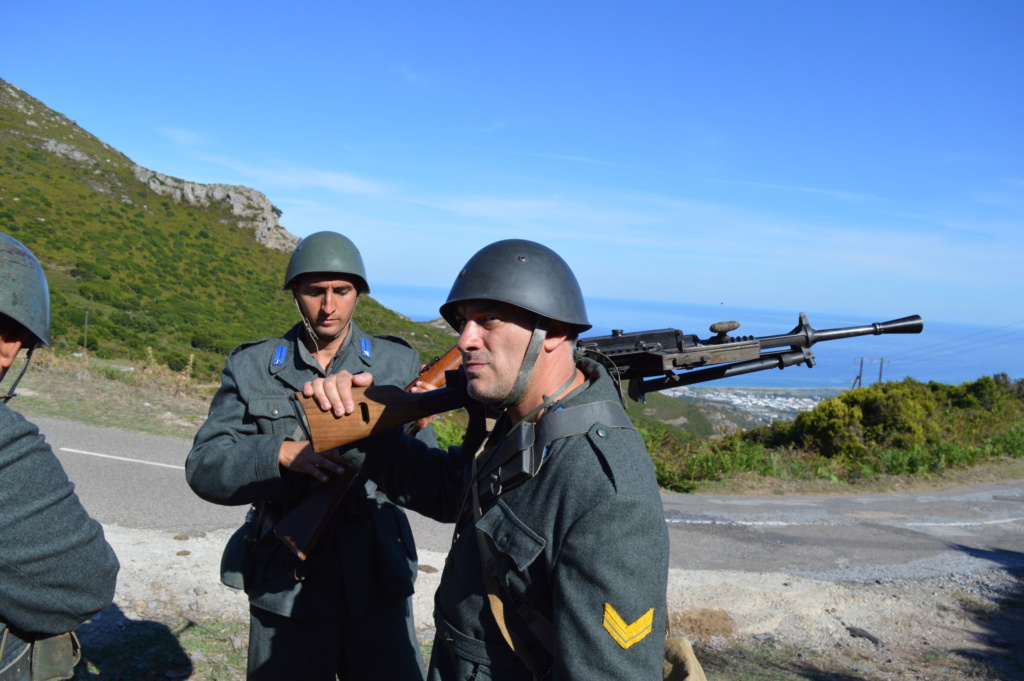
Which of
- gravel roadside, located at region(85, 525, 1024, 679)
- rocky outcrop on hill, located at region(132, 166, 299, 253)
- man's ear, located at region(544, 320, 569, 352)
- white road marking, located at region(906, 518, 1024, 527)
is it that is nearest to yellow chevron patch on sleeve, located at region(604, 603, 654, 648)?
man's ear, located at region(544, 320, 569, 352)

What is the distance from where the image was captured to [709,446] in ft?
52.0

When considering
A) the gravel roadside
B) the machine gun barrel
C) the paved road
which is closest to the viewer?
the machine gun barrel

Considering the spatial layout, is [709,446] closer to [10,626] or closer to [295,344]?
[295,344]

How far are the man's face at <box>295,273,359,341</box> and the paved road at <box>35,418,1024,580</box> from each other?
4532 mm

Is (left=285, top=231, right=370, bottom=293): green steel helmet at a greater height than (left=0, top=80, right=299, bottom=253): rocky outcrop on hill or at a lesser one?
lesser

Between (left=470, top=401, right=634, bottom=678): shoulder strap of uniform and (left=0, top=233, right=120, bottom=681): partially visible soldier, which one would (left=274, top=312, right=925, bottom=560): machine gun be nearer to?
(left=470, top=401, right=634, bottom=678): shoulder strap of uniform

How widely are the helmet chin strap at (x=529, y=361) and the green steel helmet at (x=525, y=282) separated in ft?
0.20

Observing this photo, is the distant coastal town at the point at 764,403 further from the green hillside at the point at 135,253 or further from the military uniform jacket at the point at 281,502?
the military uniform jacket at the point at 281,502

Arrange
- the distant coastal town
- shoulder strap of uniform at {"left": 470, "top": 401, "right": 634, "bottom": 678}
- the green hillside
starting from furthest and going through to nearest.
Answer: the green hillside, the distant coastal town, shoulder strap of uniform at {"left": 470, "top": 401, "right": 634, "bottom": 678}

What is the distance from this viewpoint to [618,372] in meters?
2.91

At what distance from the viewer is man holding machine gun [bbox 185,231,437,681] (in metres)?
2.85

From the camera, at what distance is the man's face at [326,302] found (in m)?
3.35

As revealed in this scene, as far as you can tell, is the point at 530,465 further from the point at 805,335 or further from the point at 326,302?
the point at 805,335

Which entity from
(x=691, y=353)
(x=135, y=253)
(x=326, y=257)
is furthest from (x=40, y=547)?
(x=135, y=253)
